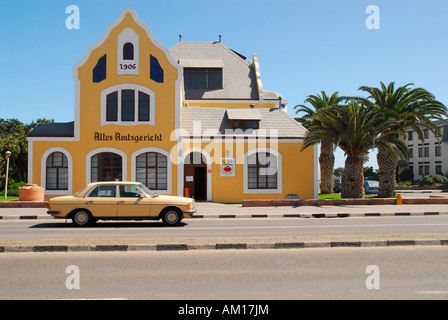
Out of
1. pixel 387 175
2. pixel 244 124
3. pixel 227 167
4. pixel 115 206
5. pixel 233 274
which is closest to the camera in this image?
pixel 233 274

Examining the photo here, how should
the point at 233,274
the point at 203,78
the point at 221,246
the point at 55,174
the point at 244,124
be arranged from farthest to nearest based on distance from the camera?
the point at 203,78 → the point at 244,124 → the point at 55,174 → the point at 221,246 → the point at 233,274

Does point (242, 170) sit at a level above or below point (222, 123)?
below

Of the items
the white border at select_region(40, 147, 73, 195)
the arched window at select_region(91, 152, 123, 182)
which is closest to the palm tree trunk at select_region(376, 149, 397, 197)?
the arched window at select_region(91, 152, 123, 182)

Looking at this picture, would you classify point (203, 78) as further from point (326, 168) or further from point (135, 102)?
point (326, 168)

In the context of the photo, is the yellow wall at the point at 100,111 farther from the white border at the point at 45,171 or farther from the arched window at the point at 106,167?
the arched window at the point at 106,167

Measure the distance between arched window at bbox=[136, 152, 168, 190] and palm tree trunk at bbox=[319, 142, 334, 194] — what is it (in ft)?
49.6

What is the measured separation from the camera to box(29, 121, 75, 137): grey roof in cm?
2372

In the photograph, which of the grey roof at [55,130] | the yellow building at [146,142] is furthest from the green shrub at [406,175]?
the grey roof at [55,130]

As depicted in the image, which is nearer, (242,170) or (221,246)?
(221,246)

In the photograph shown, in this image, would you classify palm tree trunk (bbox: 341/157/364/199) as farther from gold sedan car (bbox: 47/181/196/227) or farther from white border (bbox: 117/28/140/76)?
white border (bbox: 117/28/140/76)

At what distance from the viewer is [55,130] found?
2422 cm

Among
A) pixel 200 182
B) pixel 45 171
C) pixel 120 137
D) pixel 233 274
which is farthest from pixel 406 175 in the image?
pixel 233 274

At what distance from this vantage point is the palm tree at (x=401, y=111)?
Result: 2558 cm

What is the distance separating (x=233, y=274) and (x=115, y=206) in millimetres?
7740
